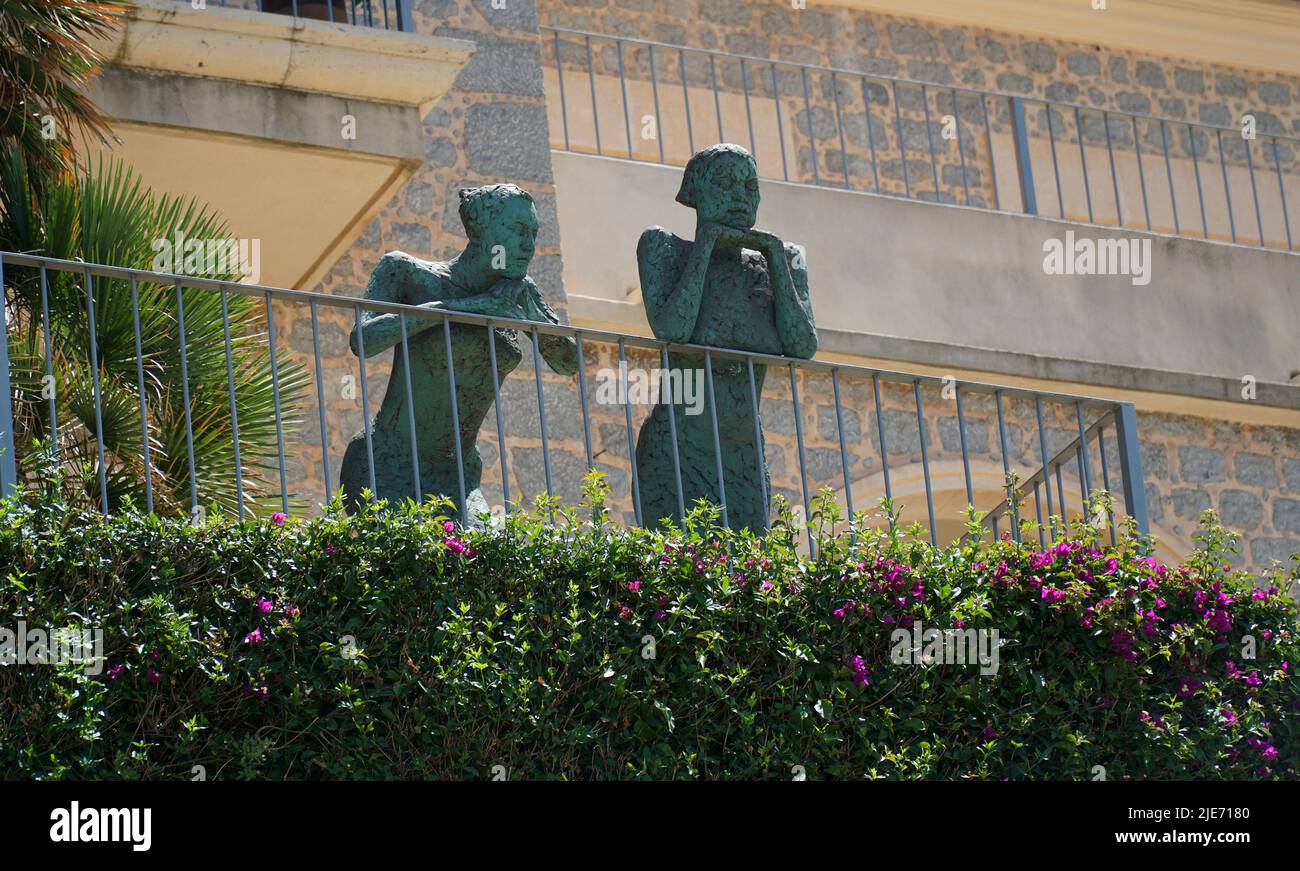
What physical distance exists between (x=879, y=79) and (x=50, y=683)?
8416 mm

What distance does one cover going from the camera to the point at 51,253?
30.5 feet

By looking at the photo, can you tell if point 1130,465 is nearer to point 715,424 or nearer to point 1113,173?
point 715,424

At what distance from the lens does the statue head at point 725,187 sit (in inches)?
344

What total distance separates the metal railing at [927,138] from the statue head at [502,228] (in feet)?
15.1

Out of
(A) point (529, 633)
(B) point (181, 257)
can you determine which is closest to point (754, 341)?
(A) point (529, 633)

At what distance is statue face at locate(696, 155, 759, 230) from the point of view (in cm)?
874

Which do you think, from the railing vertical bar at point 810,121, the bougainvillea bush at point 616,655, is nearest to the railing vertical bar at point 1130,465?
the bougainvillea bush at point 616,655

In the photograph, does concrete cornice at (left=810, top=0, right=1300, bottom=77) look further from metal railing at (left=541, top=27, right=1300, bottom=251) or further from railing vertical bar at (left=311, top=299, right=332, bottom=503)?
railing vertical bar at (left=311, top=299, right=332, bottom=503)

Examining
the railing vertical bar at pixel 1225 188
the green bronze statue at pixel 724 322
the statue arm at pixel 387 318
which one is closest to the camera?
the statue arm at pixel 387 318

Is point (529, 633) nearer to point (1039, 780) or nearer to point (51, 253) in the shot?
point (1039, 780)

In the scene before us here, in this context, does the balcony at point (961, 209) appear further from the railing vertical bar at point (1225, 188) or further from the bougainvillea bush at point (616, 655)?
the bougainvillea bush at point (616, 655)

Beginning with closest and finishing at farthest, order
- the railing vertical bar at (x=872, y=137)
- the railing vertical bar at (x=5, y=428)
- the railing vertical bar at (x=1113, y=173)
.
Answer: the railing vertical bar at (x=5, y=428)
the railing vertical bar at (x=872, y=137)
the railing vertical bar at (x=1113, y=173)

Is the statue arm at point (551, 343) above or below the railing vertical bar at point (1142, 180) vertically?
below

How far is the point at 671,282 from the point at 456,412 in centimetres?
107
